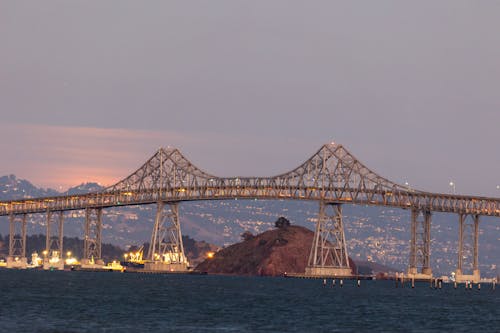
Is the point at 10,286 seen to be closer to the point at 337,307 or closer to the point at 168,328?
the point at 337,307

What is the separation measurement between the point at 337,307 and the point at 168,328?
3839 centimetres

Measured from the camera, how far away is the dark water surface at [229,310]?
348 feet

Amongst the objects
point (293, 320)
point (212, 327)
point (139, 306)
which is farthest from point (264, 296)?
point (212, 327)

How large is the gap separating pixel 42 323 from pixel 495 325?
42.9 m

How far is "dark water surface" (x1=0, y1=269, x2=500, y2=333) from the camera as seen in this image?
106000 millimetres

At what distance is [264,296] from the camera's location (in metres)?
159

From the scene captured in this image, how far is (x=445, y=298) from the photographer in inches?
6599

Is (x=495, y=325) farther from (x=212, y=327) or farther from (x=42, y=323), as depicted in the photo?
(x=42, y=323)

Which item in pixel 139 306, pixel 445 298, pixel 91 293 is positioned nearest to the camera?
pixel 139 306

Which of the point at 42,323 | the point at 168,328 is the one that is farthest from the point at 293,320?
the point at 42,323

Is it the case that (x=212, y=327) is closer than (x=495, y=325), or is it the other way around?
(x=212, y=327)

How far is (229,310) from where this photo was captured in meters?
126

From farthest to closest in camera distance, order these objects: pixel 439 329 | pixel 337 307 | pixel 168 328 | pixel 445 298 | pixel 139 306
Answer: pixel 445 298, pixel 337 307, pixel 139 306, pixel 439 329, pixel 168 328

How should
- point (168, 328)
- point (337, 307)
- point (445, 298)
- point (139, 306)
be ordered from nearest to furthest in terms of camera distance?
point (168, 328)
point (139, 306)
point (337, 307)
point (445, 298)
